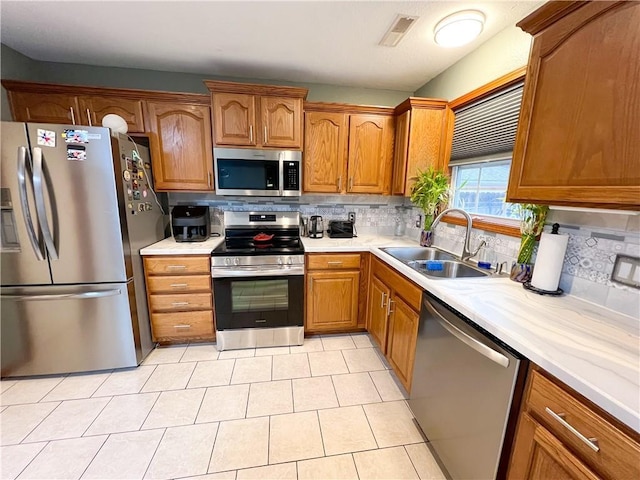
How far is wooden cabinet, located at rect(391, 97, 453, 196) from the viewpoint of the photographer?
218cm

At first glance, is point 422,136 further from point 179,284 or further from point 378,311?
point 179,284

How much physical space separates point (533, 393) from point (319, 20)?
2186mm

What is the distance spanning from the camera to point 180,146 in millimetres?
2260

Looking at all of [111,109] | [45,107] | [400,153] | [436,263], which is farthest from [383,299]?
[45,107]

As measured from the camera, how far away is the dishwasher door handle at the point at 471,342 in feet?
2.98

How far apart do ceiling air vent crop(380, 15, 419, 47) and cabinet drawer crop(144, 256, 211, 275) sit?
2.12 meters

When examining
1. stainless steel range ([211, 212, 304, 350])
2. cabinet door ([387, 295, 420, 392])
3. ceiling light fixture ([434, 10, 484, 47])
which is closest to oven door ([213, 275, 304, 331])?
stainless steel range ([211, 212, 304, 350])

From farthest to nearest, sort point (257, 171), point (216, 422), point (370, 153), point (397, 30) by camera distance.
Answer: point (370, 153), point (257, 171), point (397, 30), point (216, 422)

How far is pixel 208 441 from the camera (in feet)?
4.67

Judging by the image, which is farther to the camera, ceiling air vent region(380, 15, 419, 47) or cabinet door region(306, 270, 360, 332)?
cabinet door region(306, 270, 360, 332)

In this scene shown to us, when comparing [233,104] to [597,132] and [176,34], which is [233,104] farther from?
[597,132]

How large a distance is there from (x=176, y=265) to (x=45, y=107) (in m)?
1.65

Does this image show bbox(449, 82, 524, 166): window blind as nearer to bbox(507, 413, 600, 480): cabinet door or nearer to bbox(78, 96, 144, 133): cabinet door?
bbox(507, 413, 600, 480): cabinet door

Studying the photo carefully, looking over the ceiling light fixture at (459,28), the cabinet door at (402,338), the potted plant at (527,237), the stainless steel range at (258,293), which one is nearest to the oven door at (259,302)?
the stainless steel range at (258,293)
